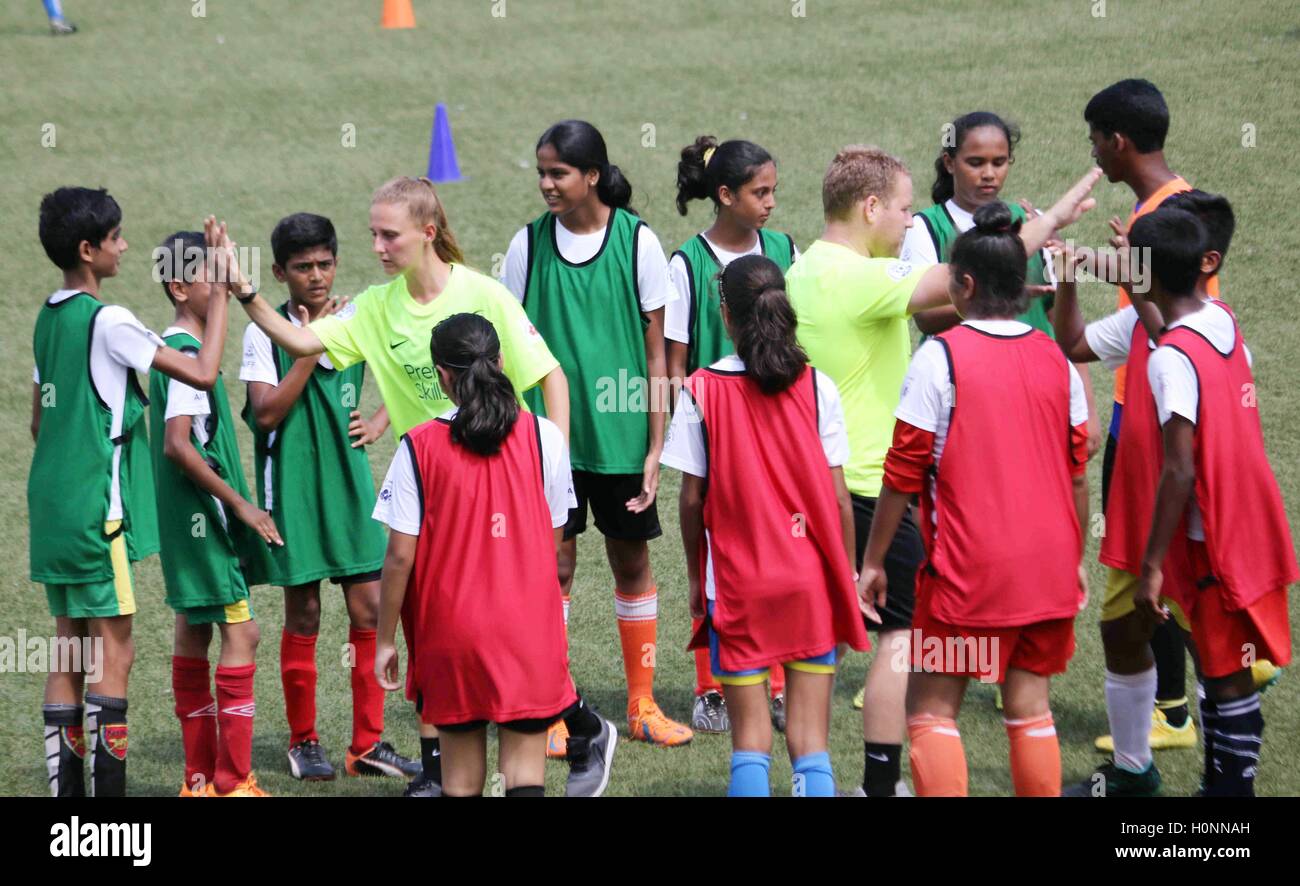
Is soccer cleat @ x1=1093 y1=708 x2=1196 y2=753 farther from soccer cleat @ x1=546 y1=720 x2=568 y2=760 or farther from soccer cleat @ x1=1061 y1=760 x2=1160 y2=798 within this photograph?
soccer cleat @ x1=546 y1=720 x2=568 y2=760

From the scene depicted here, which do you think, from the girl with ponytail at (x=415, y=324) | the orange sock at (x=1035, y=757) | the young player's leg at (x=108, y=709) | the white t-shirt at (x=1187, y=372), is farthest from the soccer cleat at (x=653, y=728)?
the white t-shirt at (x=1187, y=372)

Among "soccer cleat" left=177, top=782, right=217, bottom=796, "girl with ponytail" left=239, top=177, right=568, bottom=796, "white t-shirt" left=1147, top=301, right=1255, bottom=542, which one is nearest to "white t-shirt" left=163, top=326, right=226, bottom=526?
"girl with ponytail" left=239, top=177, right=568, bottom=796

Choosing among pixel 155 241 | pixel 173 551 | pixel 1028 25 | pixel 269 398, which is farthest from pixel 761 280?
pixel 1028 25

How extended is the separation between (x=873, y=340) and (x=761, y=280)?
25.5 inches

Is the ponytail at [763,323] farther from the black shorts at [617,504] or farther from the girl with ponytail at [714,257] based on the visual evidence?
the black shorts at [617,504]

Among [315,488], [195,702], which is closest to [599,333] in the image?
[315,488]

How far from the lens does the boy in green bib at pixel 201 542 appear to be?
486 centimetres

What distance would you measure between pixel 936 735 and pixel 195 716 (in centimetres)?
243

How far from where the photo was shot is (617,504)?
219 inches

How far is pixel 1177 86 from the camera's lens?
1177 centimetres

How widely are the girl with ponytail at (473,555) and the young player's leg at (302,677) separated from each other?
3.93 ft

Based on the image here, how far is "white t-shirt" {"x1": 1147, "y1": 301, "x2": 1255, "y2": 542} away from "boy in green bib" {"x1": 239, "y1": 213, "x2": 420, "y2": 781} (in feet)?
8.42

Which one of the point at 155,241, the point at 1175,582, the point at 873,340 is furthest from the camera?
the point at 155,241

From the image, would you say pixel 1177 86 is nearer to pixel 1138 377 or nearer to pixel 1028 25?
pixel 1028 25
